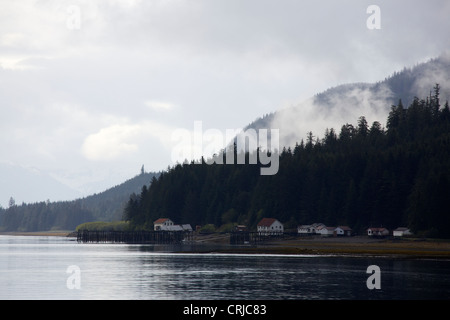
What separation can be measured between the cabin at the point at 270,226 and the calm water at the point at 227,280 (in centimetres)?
7776

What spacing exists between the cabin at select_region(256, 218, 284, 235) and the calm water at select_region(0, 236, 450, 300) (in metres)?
77.8

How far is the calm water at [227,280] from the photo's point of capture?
66562 mm

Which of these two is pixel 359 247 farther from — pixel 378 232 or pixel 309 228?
pixel 309 228

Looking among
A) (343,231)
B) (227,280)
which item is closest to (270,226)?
(343,231)

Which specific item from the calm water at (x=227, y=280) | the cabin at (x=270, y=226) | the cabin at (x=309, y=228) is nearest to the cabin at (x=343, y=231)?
the cabin at (x=309, y=228)

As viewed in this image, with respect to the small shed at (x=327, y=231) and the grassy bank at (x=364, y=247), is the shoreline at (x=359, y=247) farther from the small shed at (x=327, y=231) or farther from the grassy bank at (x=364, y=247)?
the small shed at (x=327, y=231)

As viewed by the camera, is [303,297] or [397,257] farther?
[397,257]

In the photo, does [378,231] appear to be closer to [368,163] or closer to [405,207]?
[405,207]

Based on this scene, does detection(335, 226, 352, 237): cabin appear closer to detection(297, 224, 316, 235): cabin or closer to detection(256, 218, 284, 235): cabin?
detection(297, 224, 316, 235): cabin

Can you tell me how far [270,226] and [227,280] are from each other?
4428 inches
